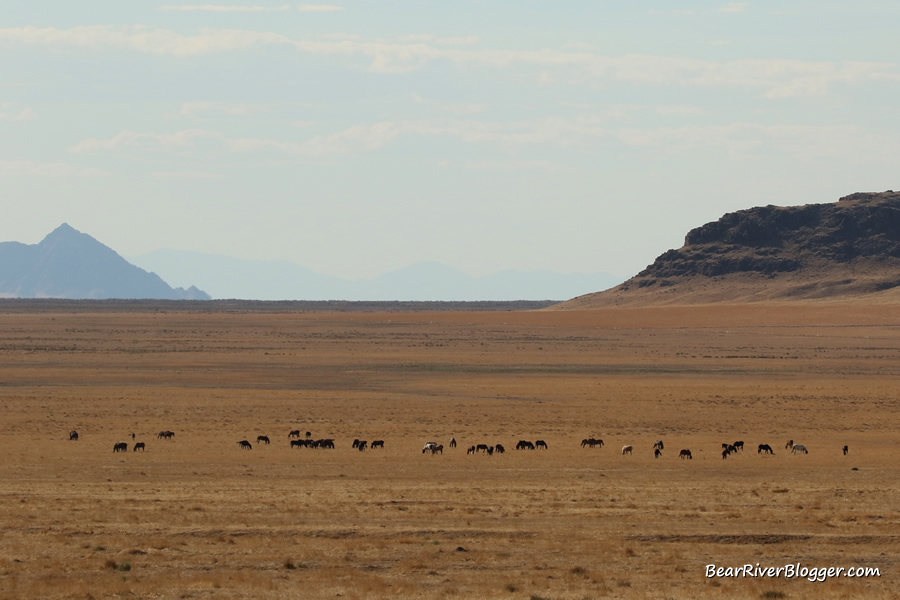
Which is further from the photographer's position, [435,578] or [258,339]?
[258,339]

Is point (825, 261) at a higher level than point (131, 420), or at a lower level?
higher

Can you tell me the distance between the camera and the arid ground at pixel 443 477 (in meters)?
16.5

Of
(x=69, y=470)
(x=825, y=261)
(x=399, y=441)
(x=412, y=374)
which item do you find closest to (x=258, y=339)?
(x=412, y=374)

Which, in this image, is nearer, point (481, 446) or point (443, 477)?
point (443, 477)

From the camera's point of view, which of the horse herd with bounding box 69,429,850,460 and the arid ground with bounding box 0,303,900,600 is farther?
the horse herd with bounding box 69,429,850,460

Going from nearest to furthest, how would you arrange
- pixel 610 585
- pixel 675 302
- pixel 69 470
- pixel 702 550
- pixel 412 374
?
pixel 610 585
pixel 702 550
pixel 69 470
pixel 412 374
pixel 675 302

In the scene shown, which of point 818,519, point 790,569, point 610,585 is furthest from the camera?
point 818,519

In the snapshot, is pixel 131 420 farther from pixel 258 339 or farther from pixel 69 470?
pixel 258 339

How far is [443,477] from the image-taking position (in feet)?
96.2

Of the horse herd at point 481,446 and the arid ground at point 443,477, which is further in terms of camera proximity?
the horse herd at point 481,446

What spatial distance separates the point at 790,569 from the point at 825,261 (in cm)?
18899

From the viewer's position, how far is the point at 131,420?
1730 inches

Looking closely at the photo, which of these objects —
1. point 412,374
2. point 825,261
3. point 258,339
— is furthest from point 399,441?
point 825,261

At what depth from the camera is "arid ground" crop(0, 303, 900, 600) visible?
16.5 metres
